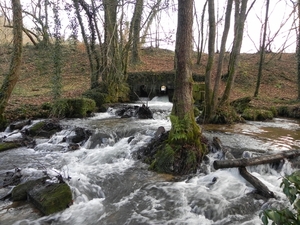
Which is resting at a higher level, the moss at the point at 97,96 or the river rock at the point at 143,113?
the moss at the point at 97,96

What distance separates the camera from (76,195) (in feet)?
15.4

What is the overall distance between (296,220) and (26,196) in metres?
4.34

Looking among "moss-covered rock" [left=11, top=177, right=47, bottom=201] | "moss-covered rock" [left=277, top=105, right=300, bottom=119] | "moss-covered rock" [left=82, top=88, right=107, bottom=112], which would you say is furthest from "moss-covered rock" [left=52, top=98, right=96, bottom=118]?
"moss-covered rock" [left=277, top=105, right=300, bottom=119]

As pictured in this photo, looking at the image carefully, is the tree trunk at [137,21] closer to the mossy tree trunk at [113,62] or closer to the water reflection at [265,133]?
the mossy tree trunk at [113,62]

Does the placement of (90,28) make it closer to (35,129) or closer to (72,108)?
(72,108)

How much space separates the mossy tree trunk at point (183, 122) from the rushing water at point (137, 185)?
324 mm

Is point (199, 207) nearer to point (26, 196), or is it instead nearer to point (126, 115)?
point (26, 196)

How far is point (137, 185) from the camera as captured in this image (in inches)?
205

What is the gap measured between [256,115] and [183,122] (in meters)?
6.58

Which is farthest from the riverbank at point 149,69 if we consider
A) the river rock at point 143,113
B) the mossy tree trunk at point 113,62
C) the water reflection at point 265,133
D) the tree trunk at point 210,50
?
the tree trunk at point 210,50

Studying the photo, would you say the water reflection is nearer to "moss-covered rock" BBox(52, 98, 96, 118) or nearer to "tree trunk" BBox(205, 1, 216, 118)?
"tree trunk" BBox(205, 1, 216, 118)

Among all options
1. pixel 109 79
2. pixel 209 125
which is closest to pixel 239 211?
pixel 209 125

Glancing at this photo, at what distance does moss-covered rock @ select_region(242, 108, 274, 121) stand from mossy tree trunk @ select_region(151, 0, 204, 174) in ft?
19.6

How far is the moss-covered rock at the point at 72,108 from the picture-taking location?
10562 mm
